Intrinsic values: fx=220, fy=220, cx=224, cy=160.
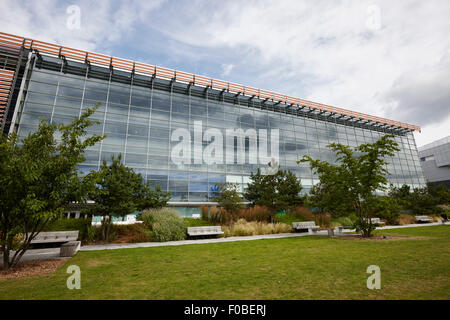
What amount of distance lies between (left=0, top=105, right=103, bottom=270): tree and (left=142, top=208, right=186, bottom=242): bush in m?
5.34

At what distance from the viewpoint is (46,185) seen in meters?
5.77

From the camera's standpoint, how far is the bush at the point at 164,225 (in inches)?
429

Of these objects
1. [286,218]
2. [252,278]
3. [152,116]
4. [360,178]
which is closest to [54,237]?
[252,278]

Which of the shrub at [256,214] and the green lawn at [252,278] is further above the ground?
the shrub at [256,214]

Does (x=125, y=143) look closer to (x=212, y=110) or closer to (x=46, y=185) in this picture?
(x=212, y=110)

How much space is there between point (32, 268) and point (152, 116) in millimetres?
20343

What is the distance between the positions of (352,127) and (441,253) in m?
36.7

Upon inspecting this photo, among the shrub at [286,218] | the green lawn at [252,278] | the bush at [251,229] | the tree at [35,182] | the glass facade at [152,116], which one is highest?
the glass facade at [152,116]

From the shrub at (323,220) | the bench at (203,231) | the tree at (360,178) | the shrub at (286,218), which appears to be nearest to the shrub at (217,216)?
the bench at (203,231)

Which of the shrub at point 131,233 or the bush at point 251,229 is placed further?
the bush at point 251,229

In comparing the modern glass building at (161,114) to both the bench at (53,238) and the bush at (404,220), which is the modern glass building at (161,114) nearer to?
the bush at (404,220)

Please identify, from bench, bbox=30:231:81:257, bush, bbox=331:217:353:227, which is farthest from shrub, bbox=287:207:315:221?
Result: bench, bbox=30:231:81:257

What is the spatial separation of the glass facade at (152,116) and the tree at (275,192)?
3844 mm
